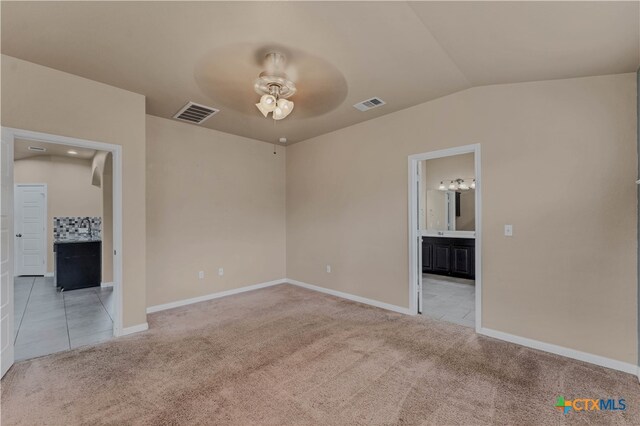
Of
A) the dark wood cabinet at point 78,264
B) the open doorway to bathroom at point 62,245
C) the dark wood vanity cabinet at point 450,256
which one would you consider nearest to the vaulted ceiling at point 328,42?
the open doorway to bathroom at point 62,245

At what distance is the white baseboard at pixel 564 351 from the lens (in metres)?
2.44

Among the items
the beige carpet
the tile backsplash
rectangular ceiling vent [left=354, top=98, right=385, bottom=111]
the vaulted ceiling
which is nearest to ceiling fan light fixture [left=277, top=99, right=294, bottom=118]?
the vaulted ceiling

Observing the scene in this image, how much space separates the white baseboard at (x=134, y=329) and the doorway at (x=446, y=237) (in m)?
3.40

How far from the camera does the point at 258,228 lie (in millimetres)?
5395

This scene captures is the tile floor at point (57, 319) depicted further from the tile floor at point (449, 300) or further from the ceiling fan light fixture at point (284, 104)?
the tile floor at point (449, 300)

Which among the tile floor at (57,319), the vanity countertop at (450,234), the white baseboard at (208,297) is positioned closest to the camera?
the tile floor at (57,319)

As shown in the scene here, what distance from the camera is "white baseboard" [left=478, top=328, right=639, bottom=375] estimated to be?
2440 mm

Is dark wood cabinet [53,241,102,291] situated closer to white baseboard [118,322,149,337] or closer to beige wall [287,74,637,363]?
white baseboard [118,322,149,337]

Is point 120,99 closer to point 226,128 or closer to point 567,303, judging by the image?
point 226,128

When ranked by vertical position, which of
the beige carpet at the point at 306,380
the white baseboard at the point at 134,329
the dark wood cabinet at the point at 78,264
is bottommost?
the beige carpet at the point at 306,380

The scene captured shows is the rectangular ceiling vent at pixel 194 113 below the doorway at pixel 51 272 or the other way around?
the other way around

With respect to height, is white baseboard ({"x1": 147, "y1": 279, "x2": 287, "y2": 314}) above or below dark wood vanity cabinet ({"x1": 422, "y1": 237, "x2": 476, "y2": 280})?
below

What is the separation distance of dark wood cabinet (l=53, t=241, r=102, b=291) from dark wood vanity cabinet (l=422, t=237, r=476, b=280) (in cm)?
688

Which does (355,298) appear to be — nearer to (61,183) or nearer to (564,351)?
(564,351)
